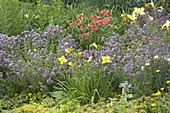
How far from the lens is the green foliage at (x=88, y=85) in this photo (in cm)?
500

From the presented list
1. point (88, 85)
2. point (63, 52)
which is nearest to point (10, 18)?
point (63, 52)

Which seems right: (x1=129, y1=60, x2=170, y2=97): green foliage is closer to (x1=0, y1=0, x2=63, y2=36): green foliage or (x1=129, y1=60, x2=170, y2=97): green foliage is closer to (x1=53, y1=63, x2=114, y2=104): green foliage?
(x1=53, y1=63, x2=114, y2=104): green foliage

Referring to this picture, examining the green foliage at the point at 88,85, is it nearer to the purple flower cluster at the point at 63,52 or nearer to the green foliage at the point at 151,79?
the purple flower cluster at the point at 63,52

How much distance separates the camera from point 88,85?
5027 millimetres

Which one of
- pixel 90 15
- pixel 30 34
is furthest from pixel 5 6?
pixel 90 15

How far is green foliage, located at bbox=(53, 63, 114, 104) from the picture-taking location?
5.00 metres

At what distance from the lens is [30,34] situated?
6.27 metres

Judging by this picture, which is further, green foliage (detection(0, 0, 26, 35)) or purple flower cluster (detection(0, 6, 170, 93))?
green foliage (detection(0, 0, 26, 35))

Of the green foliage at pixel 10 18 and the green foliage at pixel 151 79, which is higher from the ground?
the green foliage at pixel 10 18

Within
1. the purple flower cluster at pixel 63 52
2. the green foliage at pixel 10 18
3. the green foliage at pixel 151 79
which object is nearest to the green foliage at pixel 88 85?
the purple flower cluster at pixel 63 52

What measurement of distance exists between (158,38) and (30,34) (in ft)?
6.09

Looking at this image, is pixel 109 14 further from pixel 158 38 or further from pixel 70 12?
pixel 158 38

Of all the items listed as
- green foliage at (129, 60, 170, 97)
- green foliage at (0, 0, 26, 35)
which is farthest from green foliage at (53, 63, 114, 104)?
green foliage at (0, 0, 26, 35)

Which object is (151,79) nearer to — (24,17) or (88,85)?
(88,85)
